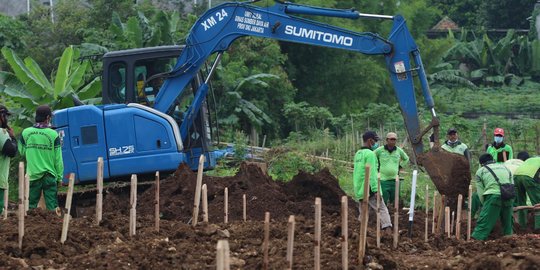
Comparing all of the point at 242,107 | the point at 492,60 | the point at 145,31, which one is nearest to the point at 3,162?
the point at 145,31

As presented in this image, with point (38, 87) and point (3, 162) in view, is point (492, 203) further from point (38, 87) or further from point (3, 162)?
point (38, 87)

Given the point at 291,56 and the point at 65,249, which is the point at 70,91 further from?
the point at 291,56

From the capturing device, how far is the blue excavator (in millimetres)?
18547

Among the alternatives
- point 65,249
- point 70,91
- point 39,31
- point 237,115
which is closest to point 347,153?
point 237,115

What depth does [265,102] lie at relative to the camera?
36000 mm

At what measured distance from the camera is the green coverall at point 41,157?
46.7 feet


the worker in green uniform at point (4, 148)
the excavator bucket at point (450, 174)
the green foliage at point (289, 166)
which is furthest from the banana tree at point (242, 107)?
the worker in green uniform at point (4, 148)

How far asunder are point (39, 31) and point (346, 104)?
11639mm

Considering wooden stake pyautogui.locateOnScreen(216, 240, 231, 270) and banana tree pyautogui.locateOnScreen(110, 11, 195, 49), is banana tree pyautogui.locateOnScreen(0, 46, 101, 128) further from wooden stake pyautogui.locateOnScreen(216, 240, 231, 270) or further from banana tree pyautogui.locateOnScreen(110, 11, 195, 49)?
wooden stake pyautogui.locateOnScreen(216, 240, 231, 270)

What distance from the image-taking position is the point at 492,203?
14953 mm

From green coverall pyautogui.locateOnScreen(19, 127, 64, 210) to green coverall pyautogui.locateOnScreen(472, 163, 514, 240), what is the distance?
5.82 m

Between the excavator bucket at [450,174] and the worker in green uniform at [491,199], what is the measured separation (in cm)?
130

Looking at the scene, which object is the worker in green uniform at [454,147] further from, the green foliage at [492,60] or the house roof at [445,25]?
the house roof at [445,25]

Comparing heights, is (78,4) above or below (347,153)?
above
